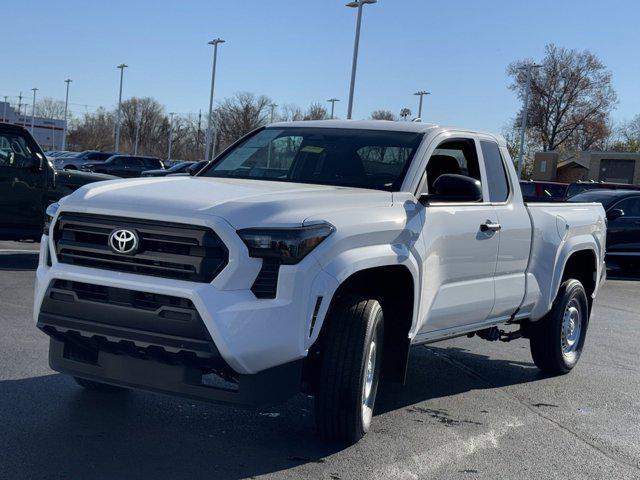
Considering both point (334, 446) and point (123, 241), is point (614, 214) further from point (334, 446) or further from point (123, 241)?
point (123, 241)

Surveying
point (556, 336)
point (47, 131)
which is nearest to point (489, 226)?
point (556, 336)

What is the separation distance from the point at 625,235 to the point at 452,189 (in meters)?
13.5

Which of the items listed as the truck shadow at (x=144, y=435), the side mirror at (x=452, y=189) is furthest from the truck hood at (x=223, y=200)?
the truck shadow at (x=144, y=435)

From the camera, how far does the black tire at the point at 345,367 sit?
500cm

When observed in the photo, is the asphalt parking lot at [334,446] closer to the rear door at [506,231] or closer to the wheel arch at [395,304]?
the wheel arch at [395,304]

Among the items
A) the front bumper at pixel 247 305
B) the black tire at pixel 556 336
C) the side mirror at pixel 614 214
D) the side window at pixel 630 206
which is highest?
the side window at pixel 630 206

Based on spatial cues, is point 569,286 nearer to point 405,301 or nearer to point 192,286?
point 405,301

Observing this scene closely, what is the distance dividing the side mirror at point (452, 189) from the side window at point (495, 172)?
938 millimetres

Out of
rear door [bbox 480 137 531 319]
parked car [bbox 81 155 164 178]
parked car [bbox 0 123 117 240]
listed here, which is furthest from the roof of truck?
parked car [bbox 81 155 164 178]

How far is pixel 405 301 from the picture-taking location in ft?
18.3

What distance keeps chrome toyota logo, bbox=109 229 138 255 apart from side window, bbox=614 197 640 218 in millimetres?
15363

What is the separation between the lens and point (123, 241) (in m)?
4.72

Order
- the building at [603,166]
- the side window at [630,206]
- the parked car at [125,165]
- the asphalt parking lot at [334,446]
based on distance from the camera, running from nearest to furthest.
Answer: the asphalt parking lot at [334,446] < the side window at [630,206] < the parked car at [125,165] < the building at [603,166]

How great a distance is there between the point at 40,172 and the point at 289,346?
379 inches
